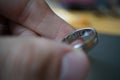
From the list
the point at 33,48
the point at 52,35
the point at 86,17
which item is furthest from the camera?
the point at 86,17

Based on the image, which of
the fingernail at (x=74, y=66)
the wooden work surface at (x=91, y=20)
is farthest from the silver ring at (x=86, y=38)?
the wooden work surface at (x=91, y=20)

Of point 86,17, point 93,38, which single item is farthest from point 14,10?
point 86,17

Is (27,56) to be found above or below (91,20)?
below

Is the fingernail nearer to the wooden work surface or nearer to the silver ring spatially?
the silver ring

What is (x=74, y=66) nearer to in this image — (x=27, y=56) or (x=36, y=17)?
(x=27, y=56)

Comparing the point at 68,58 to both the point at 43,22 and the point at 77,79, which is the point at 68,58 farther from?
the point at 43,22

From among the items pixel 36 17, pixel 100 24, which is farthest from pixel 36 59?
pixel 100 24

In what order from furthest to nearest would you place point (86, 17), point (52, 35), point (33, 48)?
point (86, 17), point (52, 35), point (33, 48)

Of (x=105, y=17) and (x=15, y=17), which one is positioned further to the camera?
(x=105, y=17)
